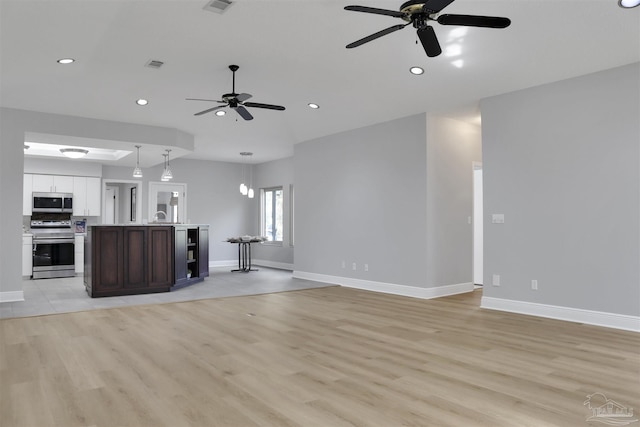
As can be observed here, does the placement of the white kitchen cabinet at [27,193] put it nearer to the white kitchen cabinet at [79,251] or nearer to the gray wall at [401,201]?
the white kitchen cabinet at [79,251]

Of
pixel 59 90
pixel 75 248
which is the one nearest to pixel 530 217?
pixel 59 90

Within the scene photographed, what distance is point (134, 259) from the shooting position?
683 cm

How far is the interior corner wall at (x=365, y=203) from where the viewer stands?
6777mm

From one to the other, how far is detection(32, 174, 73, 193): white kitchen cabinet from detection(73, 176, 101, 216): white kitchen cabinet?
0.13 meters

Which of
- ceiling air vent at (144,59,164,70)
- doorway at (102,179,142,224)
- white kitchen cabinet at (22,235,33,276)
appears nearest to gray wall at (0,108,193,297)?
ceiling air vent at (144,59,164,70)

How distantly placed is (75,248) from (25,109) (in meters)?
3.81

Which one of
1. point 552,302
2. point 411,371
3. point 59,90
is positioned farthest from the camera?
point 59,90

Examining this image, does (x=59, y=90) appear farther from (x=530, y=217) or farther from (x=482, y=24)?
(x=530, y=217)

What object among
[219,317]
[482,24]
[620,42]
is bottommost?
[219,317]

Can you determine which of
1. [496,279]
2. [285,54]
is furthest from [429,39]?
[496,279]

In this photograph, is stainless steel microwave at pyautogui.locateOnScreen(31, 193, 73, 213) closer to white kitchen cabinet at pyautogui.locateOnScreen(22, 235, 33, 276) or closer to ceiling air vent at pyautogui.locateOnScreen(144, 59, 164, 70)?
white kitchen cabinet at pyautogui.locateOnScreen(22, 235, 33, 276)

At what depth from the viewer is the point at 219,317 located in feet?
17.2

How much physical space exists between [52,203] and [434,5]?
30.0ft

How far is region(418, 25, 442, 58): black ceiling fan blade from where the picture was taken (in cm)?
309
